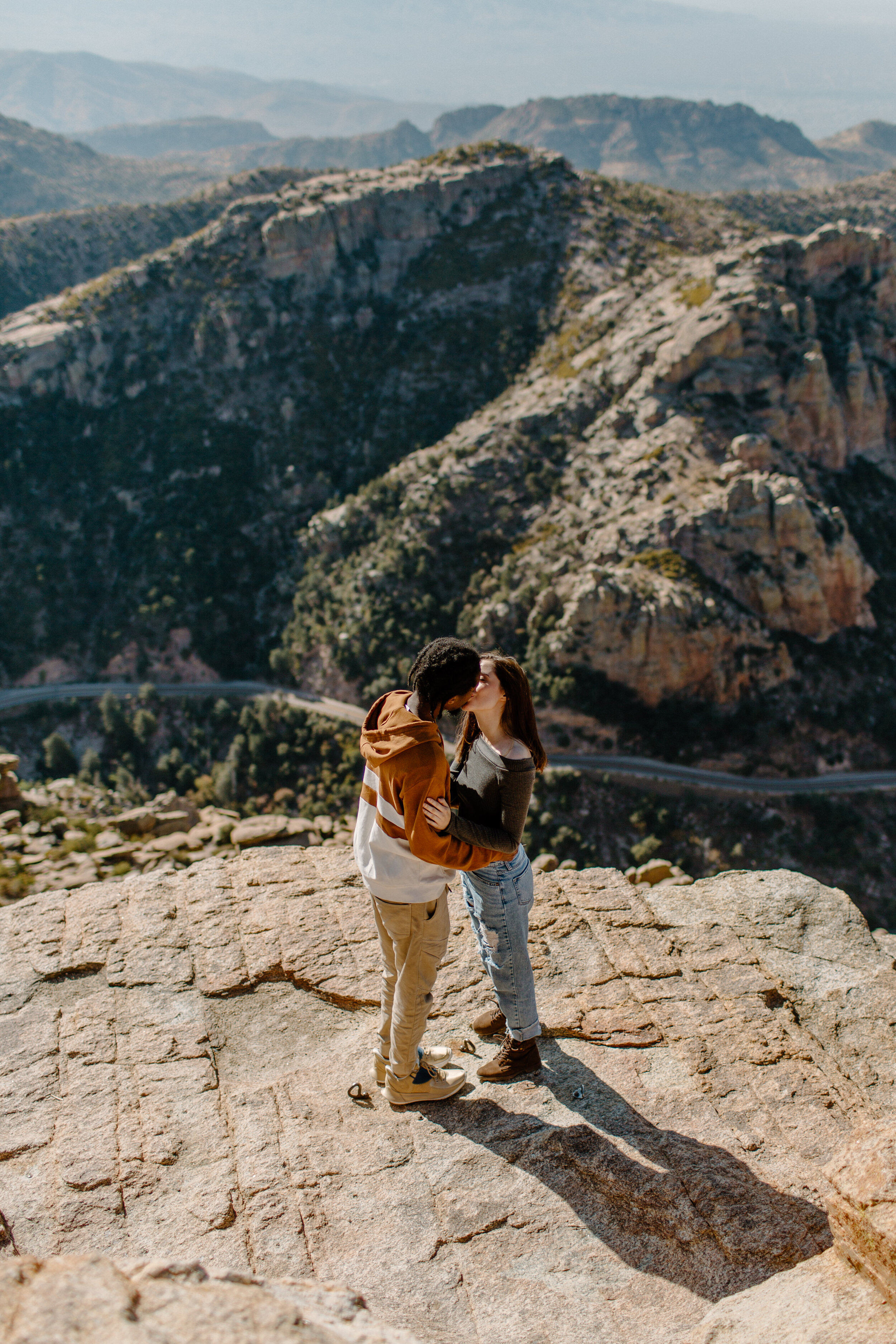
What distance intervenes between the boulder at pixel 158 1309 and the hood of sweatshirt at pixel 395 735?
2.47m

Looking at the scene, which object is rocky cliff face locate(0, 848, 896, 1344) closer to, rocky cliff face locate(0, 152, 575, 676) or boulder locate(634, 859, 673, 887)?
boulder locate(634, 859, 673, 887)

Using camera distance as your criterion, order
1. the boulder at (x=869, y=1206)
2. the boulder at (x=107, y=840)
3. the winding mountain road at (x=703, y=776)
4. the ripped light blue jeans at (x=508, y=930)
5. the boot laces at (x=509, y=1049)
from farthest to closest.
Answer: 1. the winding mountain road at (x=703, y=776)
2. the boulder at (x=107, y=840)
3. the boot laces at (x=509, y=1049)
4. the ripped light blue jeans at (x=508, y=930)
5. the boulder at (x=869, y=1206)

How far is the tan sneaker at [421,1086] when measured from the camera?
534cm

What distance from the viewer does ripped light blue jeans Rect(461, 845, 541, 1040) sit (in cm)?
504

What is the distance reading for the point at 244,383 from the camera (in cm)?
5984

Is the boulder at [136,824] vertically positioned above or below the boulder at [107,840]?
below

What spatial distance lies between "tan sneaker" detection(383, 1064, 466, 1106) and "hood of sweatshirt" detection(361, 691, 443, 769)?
2.49 m

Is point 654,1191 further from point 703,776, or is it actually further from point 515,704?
point 703,776

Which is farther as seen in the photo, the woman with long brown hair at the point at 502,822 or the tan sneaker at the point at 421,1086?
the tan sneaker at the point at 421,1086

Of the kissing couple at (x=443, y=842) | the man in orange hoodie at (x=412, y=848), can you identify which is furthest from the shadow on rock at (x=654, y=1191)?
the man in orange hoodie at (x=412, y=848)

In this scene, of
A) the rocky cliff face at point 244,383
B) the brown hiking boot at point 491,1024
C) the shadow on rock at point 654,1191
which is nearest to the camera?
the shadow on rock at point 654,1191

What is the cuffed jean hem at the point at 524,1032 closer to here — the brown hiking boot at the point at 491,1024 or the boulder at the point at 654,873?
the brown hiking boot at the point at 491,1024

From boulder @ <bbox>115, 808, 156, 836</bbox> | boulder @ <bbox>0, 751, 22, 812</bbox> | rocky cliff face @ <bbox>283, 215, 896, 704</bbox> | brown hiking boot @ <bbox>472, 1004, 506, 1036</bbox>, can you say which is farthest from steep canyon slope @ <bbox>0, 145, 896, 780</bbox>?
brown hiking boot @ <bbox>472, 1004, 506, 1036</bbox>

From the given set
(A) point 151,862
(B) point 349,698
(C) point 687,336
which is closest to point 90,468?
(B) point 349,698
